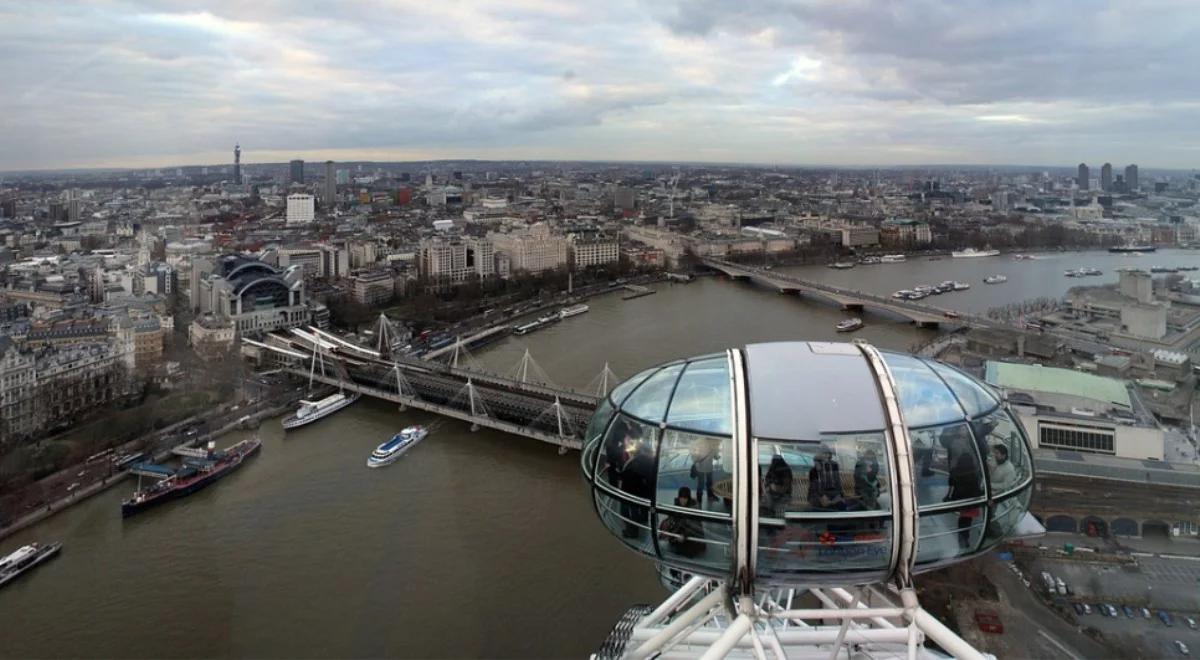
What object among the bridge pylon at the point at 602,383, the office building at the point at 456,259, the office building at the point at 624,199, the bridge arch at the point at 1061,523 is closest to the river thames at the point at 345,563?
the bridge pylon at the point at 602,383

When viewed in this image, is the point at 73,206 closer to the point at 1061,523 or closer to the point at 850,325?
the point at 850,325

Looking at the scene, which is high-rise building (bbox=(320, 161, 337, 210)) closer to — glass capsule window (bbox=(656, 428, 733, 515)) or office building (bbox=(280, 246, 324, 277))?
office building (bbox=(280, 246, 324, 277))

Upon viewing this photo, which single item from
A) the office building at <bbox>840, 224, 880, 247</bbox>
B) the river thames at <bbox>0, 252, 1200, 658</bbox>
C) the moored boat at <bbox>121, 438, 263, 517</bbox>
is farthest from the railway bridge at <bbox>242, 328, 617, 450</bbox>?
the office building at <bbox>840, 224, 880, 247</bbox>

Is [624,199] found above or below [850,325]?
above

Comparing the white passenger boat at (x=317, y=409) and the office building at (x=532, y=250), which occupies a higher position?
the office building at (x=532, y=250)

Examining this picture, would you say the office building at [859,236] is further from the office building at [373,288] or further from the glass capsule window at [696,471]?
the glass capsule window at [696,471]

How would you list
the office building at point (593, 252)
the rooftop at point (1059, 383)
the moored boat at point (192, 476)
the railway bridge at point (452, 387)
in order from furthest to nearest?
the office building at point (593, 252) < the railway bridge at point (452, 387) < the rooftop at point (1059, 383) < the moored boat at point (192, 476)

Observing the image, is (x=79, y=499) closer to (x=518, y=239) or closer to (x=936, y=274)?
(x=518, y=239)

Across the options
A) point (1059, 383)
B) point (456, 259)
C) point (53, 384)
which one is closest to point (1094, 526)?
point (1059, 383)
